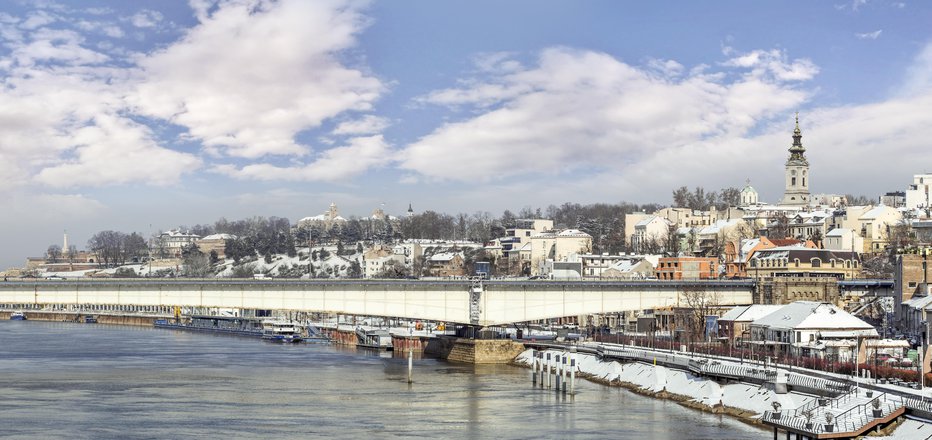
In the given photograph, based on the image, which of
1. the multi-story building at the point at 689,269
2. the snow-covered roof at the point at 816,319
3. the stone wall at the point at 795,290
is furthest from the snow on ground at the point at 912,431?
the multi-story building at the point at 689,269

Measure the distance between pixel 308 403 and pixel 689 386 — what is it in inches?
945

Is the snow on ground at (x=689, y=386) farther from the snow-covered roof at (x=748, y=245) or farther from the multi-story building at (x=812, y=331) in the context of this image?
the snow-covered roof at (x=748, y=245)

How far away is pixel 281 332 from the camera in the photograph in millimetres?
155750

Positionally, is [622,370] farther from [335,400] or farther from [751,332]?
[335,400]

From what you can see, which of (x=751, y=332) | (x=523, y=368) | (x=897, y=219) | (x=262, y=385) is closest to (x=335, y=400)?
(x=262, y=385)

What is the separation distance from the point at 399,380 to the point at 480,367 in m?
15.0

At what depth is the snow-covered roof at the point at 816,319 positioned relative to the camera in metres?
84.1

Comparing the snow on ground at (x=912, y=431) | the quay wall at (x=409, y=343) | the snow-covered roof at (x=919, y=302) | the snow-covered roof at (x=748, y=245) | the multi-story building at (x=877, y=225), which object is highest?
the multi-story building at (x=877, y=225)

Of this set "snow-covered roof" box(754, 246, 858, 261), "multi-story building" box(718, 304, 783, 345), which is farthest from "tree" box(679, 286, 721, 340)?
"snow-covered roof" box(754, 246, 858, 261)

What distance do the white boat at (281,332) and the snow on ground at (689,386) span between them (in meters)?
62.5

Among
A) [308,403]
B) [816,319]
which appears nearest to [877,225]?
[816,319]

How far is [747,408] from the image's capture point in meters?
62.8

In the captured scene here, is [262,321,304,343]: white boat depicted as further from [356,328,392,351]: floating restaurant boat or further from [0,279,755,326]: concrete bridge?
[0,279,755,326]: concrete bridge

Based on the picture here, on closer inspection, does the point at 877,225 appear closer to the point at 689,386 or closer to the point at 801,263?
the point at 801,263
